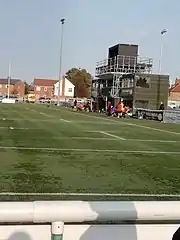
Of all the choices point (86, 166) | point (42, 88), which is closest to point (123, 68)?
point (86, 166)

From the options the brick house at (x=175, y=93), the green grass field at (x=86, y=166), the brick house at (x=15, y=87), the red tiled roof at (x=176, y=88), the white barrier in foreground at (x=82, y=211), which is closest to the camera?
the white barrier in foreground at (x=82, y=211)

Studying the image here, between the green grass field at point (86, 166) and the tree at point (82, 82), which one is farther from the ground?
→ the tree at point (82, 82)

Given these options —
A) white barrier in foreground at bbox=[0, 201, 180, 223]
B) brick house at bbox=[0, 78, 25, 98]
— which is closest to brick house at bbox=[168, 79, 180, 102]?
brick house at bbox=[0, 78, 25, 98]

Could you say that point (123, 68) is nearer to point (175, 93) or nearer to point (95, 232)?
point (175, 93)

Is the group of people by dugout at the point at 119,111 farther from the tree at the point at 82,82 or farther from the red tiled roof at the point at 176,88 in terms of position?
the tree at the point at 82,82

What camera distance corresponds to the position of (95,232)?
435 centimetres

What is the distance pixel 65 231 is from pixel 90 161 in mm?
8133

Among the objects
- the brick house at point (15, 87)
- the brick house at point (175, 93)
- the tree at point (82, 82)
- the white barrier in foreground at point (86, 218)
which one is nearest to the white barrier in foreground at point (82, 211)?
the white barrier in foreground at point (86, 218)

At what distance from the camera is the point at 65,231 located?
4.24 m

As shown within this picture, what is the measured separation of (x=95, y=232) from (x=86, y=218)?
549 millimetres

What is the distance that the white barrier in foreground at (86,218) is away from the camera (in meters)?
3.74

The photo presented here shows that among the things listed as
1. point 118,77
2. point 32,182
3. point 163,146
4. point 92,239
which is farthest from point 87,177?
point 118,77

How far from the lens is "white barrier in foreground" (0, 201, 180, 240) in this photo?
3.74m

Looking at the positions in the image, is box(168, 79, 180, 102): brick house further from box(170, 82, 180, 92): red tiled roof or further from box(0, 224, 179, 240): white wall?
box(0, 224, 179, 240): white wall
